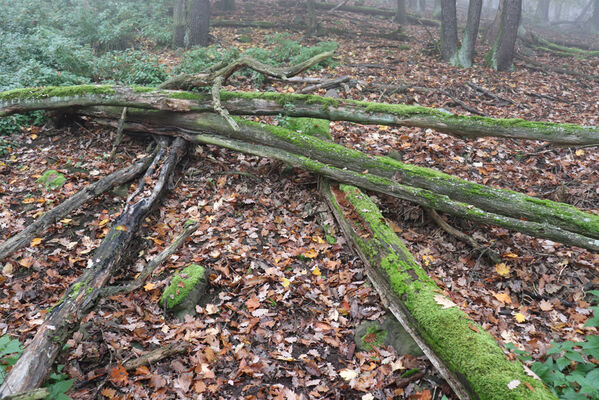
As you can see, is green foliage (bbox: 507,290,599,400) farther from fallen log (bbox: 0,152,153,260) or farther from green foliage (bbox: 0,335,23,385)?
fallen log (bbox: 0,152,153,260)

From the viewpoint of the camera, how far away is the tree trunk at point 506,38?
462 inches

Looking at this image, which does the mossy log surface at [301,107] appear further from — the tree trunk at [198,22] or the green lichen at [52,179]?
the tree trunk at [198,22]

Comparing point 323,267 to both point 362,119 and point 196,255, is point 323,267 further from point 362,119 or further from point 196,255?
point 362,119

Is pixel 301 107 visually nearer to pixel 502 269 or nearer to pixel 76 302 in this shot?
pixel 502 269

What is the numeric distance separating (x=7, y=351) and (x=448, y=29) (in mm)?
14025

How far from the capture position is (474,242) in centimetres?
538

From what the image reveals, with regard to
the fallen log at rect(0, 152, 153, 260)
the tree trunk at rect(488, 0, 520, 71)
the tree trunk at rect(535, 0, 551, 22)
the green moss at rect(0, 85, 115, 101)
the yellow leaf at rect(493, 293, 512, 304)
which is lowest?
the yellow leaf at rect(493, 293, 512, 304)

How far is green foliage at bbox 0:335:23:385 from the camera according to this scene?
286 centimetres

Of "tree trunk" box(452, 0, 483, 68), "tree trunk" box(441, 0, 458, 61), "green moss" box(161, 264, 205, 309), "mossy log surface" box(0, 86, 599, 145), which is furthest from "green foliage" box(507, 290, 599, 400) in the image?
"tree trunk" box(441, 0, 458, 61)

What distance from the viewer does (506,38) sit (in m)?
12.1

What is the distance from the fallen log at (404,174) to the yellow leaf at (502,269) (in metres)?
0.56

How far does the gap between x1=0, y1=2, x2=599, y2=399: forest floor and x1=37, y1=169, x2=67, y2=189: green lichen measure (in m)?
0.14

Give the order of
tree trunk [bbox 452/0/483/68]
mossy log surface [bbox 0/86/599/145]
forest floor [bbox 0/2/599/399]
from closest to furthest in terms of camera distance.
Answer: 1. forest floor [bbox 0/2/599/399]
2. mossy log surface [bbox 0/86/599/145]
3. tree trunk [bbox 452/0/483/68]

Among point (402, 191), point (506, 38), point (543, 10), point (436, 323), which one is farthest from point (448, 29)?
point (543, 10)
